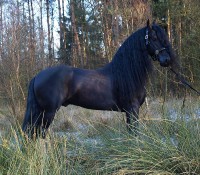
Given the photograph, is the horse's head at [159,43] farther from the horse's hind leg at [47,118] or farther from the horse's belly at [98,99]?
the horse's hind leg at [47,118]

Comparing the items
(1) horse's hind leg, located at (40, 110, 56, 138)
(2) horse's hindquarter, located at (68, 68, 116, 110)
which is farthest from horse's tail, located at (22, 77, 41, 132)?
(2) horse's hindquarter, located at (68, 68, 116, 110)

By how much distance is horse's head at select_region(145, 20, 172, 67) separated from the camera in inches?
160

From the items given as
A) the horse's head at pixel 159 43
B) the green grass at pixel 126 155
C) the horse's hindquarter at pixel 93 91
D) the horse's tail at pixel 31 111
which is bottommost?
the green grass at pixel 126 155

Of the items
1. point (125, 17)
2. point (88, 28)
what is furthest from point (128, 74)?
point (88, 28)

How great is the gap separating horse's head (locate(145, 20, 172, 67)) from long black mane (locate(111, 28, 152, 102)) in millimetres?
111

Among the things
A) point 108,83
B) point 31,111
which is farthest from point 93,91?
point 31,111

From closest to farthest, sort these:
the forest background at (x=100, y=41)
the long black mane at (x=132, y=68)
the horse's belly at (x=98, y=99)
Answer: the long black mane at (x=132, y=68), the horse's belly at (x=98, y=99), the forest background at (x=100, y=41)

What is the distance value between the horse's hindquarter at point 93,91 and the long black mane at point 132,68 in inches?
5.3

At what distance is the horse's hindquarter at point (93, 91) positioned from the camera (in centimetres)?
426

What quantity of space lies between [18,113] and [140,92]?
14.0ft

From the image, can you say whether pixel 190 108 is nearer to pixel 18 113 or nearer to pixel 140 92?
pixel 140 92

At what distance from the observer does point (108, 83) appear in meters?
4.30

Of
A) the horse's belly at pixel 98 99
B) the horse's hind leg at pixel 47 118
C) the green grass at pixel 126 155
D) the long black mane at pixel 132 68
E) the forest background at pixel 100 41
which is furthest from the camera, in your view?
the forest background at pixel 100 41

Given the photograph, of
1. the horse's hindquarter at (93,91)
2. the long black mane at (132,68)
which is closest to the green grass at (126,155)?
the long black mane at (132,68)
